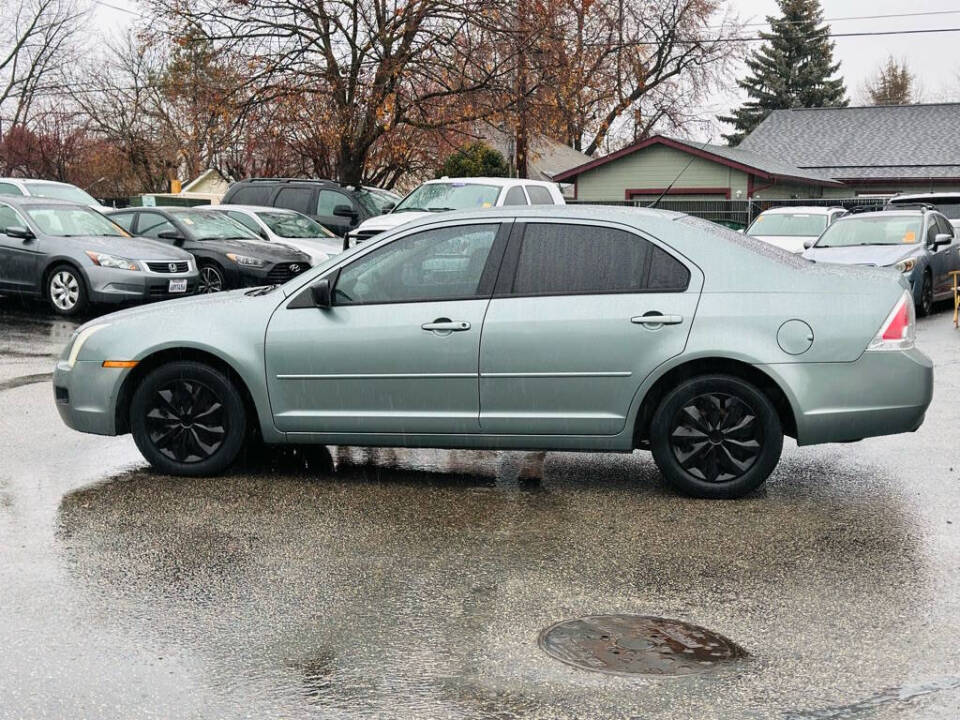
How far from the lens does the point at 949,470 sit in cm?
724

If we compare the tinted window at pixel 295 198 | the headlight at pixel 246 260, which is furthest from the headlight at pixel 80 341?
the tinted window at pixel 295 198

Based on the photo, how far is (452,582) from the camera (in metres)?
5.11

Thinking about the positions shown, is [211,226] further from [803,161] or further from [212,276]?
[803,161]

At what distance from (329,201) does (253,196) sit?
1.43 metres

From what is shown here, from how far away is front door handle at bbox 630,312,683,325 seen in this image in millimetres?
6465

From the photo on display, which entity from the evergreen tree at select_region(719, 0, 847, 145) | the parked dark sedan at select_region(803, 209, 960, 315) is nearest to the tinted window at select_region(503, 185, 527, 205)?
the parked dark sedan at select_region(803, 209, 960, 315)

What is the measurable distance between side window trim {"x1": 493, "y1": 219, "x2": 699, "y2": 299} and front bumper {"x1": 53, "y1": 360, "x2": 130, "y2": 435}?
231cm

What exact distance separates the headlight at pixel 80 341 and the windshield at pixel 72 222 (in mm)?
9248

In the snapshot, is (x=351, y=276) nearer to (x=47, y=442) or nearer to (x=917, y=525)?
(x=47, y=442)

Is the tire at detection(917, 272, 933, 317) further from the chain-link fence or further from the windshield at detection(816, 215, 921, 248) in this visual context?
the chain-link fence

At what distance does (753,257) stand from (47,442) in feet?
16.0

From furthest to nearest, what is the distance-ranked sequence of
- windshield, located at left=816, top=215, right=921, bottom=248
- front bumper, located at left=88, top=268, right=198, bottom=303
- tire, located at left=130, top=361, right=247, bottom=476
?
1. windshield, located at left=816, top=215, right=921, bottom=248
2. front bumper, located at left=88, top=268, right=198, bottom=303
3. tire, located at left=130, top=361, right=247, bottom=476

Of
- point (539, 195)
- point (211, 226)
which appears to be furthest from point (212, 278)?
point (539, 195)

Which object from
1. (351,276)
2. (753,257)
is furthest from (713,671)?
(351,276)
